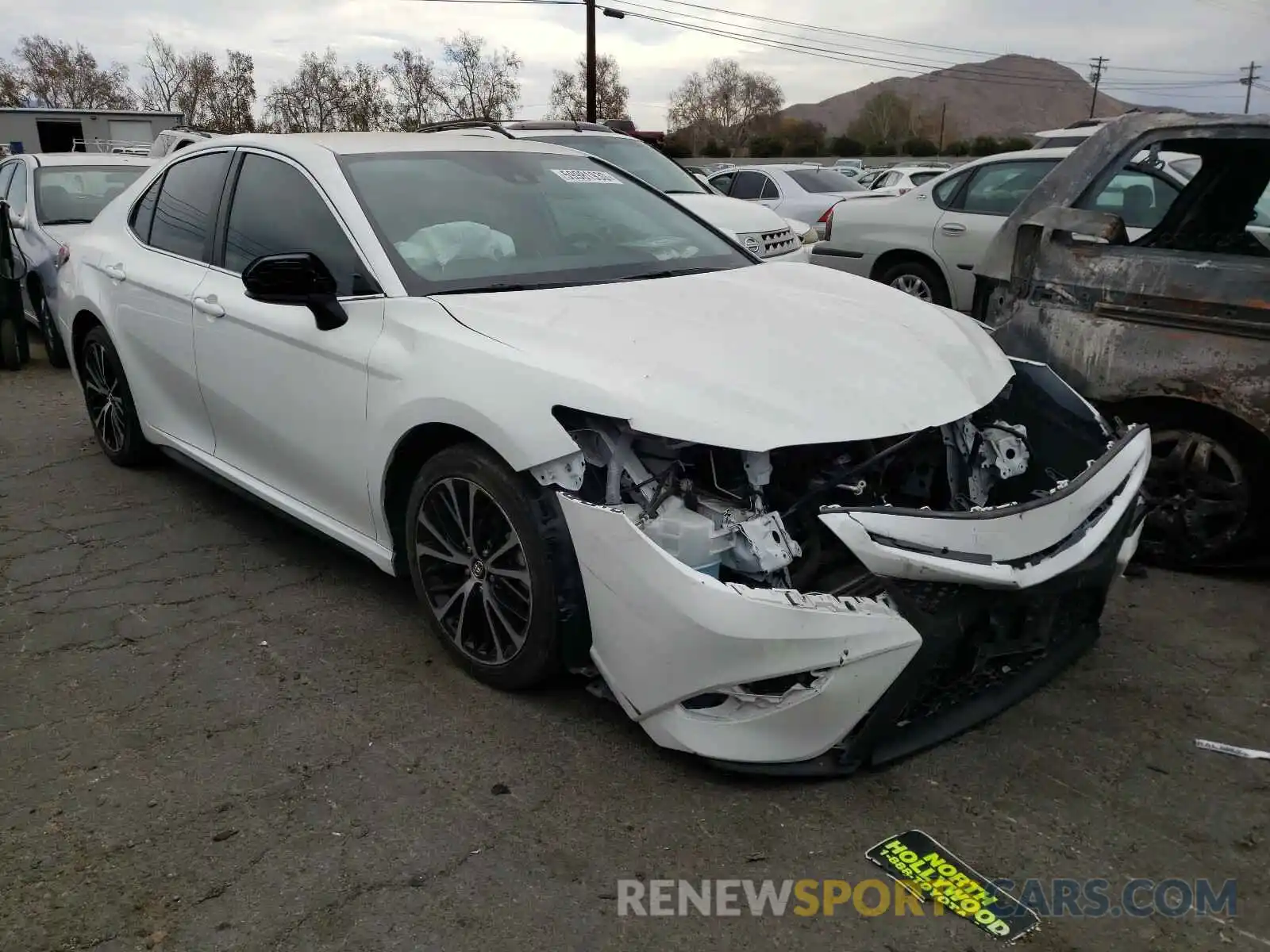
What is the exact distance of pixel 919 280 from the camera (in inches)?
355

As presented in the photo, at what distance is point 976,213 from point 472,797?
739 centimetres


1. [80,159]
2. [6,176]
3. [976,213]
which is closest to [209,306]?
[80,159]

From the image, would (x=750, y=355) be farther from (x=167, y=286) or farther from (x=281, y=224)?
(x=167, y=286)

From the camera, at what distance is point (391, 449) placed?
3215 millimetres

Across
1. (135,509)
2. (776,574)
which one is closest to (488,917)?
(776,574)

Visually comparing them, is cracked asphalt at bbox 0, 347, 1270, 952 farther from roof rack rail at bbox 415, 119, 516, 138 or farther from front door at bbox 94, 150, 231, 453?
roof rack rail at bbox 415, 119, 516, 138

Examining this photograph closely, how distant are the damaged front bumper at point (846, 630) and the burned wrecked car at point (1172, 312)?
1.41 metres

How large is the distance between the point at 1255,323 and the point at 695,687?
267cm

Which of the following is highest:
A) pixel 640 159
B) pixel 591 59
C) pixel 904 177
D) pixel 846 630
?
pixel 591 59

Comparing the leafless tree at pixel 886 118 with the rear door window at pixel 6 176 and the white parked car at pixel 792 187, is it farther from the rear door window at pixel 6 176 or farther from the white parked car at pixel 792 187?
the rear door window at pixel 6 176

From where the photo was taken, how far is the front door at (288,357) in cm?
337

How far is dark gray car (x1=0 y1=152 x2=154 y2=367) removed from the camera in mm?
8414

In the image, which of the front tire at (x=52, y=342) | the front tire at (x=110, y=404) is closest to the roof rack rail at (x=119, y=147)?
the front tire at (x=52, y=342)

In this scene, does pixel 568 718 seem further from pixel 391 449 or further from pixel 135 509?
pixel 135 509
